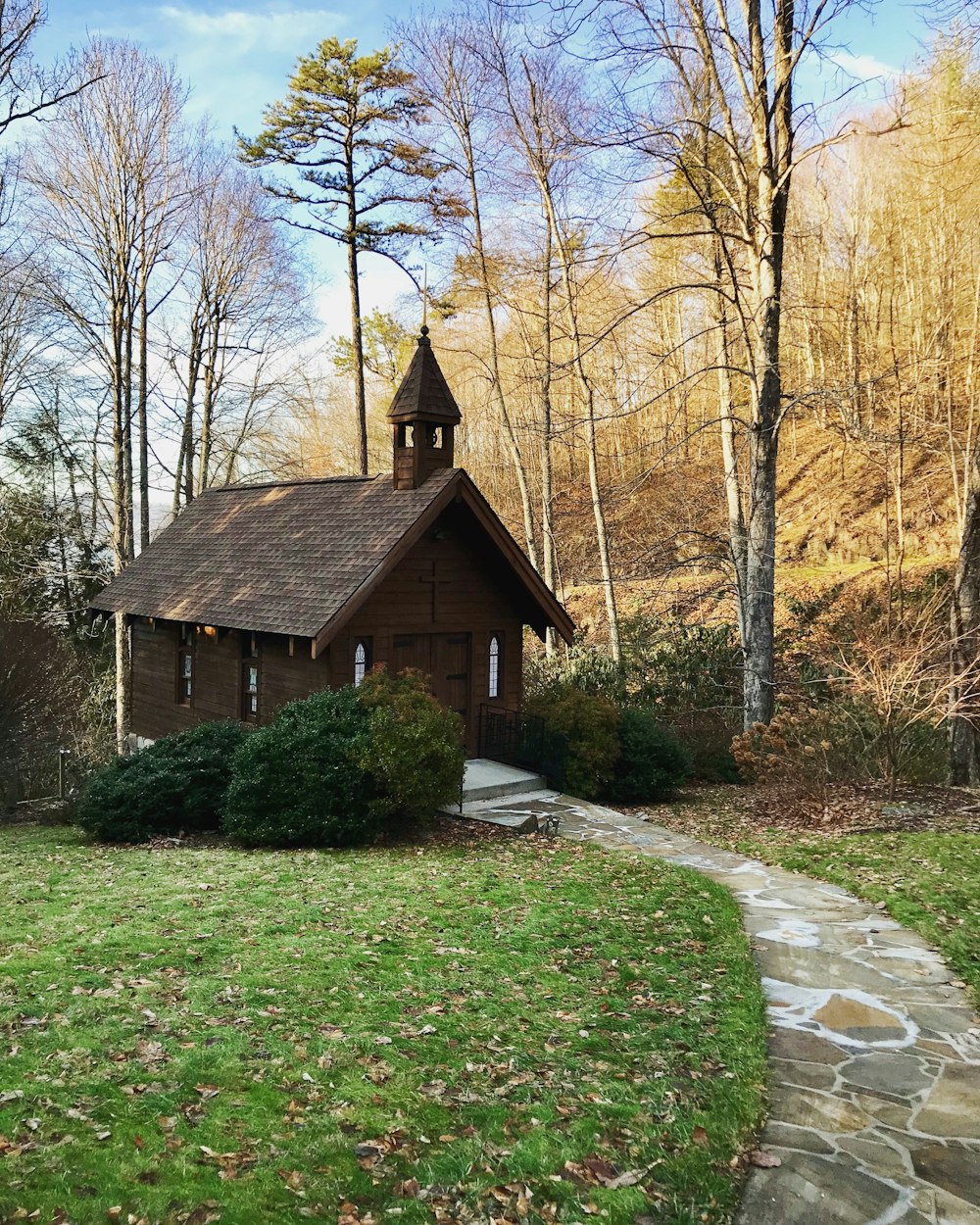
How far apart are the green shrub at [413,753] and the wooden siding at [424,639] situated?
290 centimetres

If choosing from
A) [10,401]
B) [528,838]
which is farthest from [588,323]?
[528,838]

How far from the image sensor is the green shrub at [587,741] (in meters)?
16.2

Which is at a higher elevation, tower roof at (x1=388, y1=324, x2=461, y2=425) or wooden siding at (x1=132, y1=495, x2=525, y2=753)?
tower roof at (x1=388, y1=324, x2=461, y2=425)

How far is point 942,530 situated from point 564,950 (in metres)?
21.7

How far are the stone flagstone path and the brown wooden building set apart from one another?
8444 millimetres

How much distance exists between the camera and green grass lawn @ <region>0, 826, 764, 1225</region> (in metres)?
4.41

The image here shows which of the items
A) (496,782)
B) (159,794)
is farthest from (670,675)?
(159,794)

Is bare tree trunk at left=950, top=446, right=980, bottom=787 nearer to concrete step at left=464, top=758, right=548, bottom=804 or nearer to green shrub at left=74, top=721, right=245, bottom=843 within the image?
concrete step at left=464, top=758, right=548, bottom=804

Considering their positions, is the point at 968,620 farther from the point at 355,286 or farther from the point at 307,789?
the point at 355,286

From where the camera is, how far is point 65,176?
2191 cm

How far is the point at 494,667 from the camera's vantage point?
18594 millimetres

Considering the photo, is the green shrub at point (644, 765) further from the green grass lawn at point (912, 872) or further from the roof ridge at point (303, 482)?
the roof ridge at point (303, 482)

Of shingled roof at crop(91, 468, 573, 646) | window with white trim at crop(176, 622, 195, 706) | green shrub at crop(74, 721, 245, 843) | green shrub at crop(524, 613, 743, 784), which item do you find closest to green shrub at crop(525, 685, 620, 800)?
shingled roof at crop(91, 468, 573, 646)

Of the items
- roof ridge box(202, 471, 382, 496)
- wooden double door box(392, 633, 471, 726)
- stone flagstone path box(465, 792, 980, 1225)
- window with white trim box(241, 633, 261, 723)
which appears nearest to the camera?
stone flagstone path box(465, 792, 980, 1225)
